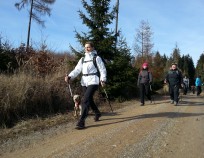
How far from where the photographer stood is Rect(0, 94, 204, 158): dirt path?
6.62 m

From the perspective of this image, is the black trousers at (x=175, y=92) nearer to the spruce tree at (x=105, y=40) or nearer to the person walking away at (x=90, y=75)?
the spruce tree at (x=105, y=40)

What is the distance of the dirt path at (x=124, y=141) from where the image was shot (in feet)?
21.7

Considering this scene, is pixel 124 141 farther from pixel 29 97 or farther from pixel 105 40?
pixel 105 40

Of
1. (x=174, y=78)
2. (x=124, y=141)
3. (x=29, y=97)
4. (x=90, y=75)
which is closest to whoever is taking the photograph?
(x=124, y=141)

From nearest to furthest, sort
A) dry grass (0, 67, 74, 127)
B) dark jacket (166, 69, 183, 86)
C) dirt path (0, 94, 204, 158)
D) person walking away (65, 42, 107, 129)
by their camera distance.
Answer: dirt path (0, 94, 204, 158), person walking away (65, 42, 107, 129), dry grass (0, 67, 74, 127), dark jacket (166, 69, 183, 86)

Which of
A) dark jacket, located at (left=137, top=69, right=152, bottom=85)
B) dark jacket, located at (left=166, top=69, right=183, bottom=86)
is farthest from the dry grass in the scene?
dark jacket, located at (left=166, top=69, right=183, bottom=86)

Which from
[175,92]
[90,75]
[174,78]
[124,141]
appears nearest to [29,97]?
[90,75]

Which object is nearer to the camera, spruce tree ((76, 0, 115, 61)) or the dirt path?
the dirt path

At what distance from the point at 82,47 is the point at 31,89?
22.1 feet

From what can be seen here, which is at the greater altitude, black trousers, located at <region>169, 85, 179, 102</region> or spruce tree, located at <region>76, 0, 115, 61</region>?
spruce tree, located at <region>76, 0, 115, 61</region>

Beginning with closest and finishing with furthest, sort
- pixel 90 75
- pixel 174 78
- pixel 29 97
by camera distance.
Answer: pixel 90 75, pixel 29 97, pixel 174 78

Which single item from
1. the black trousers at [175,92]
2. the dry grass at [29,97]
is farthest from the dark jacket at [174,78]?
the dry grass at [29,97]

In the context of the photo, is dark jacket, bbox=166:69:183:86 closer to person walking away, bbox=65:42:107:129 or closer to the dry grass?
the dry grass

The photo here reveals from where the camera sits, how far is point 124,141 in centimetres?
755
